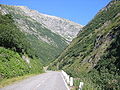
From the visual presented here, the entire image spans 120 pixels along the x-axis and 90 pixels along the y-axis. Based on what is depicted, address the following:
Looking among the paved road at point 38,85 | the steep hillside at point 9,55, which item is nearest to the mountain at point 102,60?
the paved road at point 38,85

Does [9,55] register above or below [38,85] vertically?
above

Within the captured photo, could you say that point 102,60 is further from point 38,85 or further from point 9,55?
point 38,85

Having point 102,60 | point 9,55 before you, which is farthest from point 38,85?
point 102,60

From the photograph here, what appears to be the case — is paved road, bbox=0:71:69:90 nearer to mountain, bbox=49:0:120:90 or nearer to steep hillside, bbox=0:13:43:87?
mountain, bbox=49:0:120:90

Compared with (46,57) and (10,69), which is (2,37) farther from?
(46,57)

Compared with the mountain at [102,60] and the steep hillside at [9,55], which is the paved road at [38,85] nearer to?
the mountain at [102,60]

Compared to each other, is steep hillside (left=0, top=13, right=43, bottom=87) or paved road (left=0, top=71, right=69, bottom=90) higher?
steep hillside (left=0, top=13, right=43, bottom=87)

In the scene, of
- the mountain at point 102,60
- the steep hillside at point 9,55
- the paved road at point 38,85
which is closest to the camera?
the mountain at point 102,60

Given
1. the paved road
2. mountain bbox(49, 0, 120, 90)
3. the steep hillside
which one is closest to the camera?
mountain bbox(49, 0, 120, 90)

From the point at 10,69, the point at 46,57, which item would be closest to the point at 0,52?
the point at 10,69

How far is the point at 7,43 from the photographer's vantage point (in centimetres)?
3697

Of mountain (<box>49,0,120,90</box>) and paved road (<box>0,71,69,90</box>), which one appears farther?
paved road (<box>0,71,69,90</box>)

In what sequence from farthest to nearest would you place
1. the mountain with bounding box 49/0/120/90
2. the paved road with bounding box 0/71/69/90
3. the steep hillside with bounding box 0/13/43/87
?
1. the steep hillside with bounding box 0/13/43/87
2. the paved road with bounding box 0/71/69/90
3. the mountain with bounding box 49/0/120/90

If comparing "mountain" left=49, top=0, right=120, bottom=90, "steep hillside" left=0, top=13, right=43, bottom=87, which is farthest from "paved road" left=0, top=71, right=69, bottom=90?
"steep hillside" left=0, top=13, right=43, bottom=87
